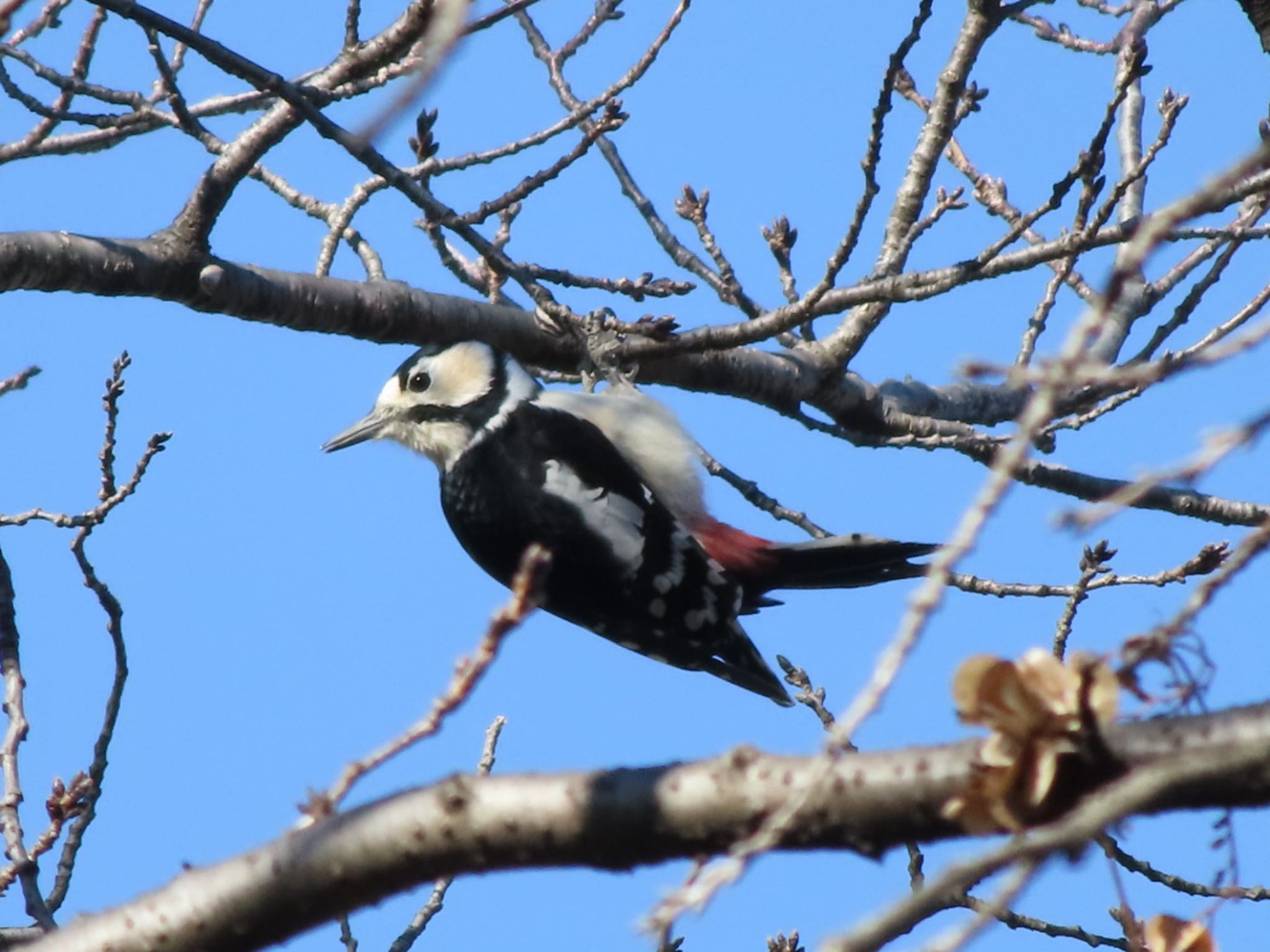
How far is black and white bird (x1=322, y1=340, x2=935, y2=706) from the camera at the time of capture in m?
4.61

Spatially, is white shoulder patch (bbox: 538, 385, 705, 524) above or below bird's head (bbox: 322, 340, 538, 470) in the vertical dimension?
below

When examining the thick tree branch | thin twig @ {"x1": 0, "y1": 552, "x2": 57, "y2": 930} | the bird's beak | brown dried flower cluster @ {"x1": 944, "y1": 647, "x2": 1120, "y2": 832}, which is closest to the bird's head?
the bird's beak

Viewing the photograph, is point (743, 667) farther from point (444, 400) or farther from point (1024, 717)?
point (1024, 717)

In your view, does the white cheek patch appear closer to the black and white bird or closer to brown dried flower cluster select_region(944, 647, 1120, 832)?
the black and white bird

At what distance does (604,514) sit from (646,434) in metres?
0.28

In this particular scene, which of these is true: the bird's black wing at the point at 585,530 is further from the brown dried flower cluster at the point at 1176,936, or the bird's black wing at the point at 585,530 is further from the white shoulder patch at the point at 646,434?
the brown dried flower cluster at the point at 1176,936

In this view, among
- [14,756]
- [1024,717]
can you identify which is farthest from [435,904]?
[1024,717]

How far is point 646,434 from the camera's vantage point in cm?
471

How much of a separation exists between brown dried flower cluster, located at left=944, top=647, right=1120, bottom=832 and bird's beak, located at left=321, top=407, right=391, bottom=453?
371 cm

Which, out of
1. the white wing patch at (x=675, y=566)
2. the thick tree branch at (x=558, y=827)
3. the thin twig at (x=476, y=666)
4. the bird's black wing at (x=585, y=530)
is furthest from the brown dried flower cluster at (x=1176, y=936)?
the white wing patch at (x=675, y=566)

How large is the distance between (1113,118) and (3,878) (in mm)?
2556

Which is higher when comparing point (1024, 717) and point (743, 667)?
point (743, 667)

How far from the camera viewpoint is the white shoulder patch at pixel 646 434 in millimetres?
Answer: 4637

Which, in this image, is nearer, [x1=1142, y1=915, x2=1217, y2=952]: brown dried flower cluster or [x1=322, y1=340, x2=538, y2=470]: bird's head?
[x1=1142, y1=915, x2=1217, y2=952]: brown dried flower cluster
